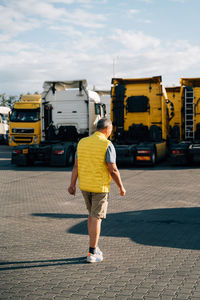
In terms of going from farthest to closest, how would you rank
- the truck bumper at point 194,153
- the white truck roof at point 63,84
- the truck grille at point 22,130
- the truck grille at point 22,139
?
the truck grille at point 22,130 < the truck grille at point 22,139 < the white truck roof at point 63,84 < the truck bumper at point 194,153

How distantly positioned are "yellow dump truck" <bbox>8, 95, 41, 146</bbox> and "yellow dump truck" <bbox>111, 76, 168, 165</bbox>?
6356mm

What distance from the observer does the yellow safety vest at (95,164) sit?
503cm

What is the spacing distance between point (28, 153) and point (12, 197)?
8.24 meters

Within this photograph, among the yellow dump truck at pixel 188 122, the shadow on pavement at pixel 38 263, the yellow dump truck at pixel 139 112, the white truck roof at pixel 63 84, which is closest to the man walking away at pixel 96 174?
the shadow on pavement at pixel 38 263

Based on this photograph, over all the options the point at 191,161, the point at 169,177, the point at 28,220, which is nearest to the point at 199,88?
the point at 191,161

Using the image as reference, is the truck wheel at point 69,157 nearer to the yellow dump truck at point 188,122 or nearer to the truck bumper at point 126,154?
the truck bumper at point 126,154

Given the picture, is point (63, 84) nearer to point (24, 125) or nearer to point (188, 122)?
point (24, 125)

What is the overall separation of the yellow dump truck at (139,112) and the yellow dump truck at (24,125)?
636 cm

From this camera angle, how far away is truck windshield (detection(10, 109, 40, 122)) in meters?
23.4

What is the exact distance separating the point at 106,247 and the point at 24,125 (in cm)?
1815

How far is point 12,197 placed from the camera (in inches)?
391

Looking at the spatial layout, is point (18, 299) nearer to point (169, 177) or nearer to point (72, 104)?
point (169, 177)

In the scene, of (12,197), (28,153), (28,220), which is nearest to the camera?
(28,220)

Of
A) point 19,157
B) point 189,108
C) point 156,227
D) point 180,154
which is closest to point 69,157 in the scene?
point 19,157
